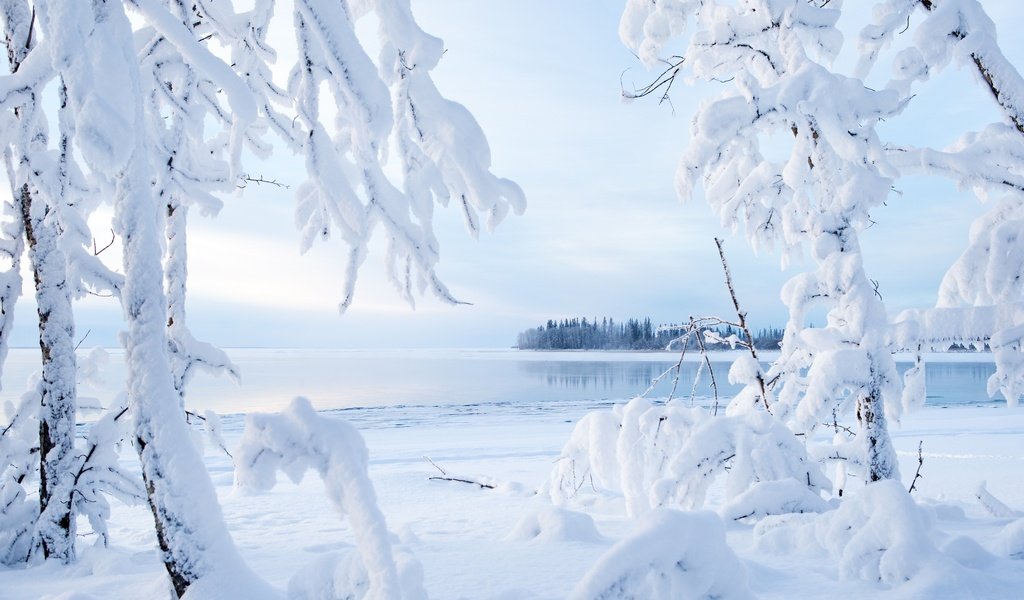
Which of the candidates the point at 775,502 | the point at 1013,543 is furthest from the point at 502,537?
the point at 1013,543

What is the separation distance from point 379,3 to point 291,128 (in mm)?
1237

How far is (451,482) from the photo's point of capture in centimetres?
855

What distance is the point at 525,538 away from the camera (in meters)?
3.76

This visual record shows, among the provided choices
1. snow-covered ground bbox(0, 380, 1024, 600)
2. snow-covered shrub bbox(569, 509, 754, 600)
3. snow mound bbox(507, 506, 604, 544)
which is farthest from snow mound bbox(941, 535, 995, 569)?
snow mound bbox(507, 506, 604, 544)

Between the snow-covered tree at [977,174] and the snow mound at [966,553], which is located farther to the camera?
the snow-covered tree at [977,174]

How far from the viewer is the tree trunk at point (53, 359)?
3.99m

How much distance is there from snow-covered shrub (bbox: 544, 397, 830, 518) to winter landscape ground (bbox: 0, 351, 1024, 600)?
1.13ft

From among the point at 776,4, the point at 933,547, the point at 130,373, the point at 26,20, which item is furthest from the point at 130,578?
the point at 776,4

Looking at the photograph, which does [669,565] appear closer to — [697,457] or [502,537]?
[697,457]

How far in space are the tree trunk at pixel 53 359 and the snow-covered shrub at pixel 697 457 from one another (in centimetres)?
A: 416

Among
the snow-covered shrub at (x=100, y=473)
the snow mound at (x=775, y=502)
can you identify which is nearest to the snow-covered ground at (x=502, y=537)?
the snow mound at (x=775, y=502)

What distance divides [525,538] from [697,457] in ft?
4.87

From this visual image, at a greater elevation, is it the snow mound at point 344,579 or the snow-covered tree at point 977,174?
the snow-covered tree at point 977,174

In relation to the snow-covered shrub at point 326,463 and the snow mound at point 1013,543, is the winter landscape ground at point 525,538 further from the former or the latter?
the snow-covered shrub at point 326,463
